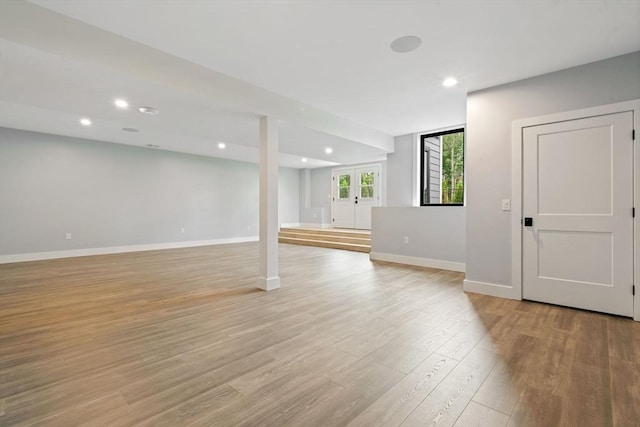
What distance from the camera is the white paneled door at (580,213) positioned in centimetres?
296

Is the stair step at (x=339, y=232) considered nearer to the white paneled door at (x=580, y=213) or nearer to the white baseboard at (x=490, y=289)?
the white baseboard at (x=490, y=289)

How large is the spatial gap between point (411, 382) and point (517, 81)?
3.63 metres

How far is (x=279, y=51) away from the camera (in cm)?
289

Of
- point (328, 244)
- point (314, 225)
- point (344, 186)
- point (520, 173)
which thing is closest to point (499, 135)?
point (520, 173)

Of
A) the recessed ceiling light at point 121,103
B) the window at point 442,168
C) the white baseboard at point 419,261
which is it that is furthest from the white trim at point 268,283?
the window at point 442,168

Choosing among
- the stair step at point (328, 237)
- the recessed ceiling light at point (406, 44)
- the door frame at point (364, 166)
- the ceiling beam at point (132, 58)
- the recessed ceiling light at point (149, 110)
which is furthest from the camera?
the door frame at point (364, 166)

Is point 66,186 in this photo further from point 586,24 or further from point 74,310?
point 586,24

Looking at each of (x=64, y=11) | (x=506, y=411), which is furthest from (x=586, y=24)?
(x=64, y=11)

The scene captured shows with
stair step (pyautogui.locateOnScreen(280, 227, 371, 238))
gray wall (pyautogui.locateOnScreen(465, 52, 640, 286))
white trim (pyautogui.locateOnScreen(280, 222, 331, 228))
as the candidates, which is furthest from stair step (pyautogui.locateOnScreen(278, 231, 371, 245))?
gray wall (pyautogui.locateOnScreen(465, 52, 640, 286))

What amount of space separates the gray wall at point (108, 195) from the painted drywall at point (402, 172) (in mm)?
5359

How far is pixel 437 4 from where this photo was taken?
2.22 meters

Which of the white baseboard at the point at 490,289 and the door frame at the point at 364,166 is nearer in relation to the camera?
the white baseboard at the point at 490,289

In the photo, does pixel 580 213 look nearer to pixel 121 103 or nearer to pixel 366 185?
pixel 121 103

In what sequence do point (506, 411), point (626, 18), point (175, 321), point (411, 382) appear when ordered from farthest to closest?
point (175, 321)
point (626, 18)
point (411, 382)
point (506, 411)
